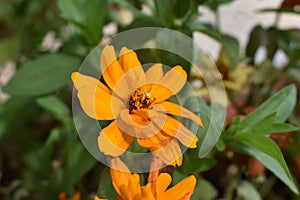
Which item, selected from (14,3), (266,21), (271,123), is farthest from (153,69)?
(266,21)

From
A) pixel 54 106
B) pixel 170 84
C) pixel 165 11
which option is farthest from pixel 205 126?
pixel 54 106

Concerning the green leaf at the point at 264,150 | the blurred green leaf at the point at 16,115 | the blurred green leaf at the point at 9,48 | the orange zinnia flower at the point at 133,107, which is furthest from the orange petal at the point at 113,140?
the blurred green leaf at the point at 9,48

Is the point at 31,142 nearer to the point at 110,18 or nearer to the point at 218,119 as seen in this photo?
the point at 110,18

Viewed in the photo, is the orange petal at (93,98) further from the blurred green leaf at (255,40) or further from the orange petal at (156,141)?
the blurred green leaf at (255,40)

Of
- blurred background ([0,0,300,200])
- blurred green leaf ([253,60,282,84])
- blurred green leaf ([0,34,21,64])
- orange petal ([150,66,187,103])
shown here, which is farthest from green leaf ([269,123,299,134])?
blurred green leaf ([0,34,21,64])

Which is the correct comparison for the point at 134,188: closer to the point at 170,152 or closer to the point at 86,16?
the point at 170,152
